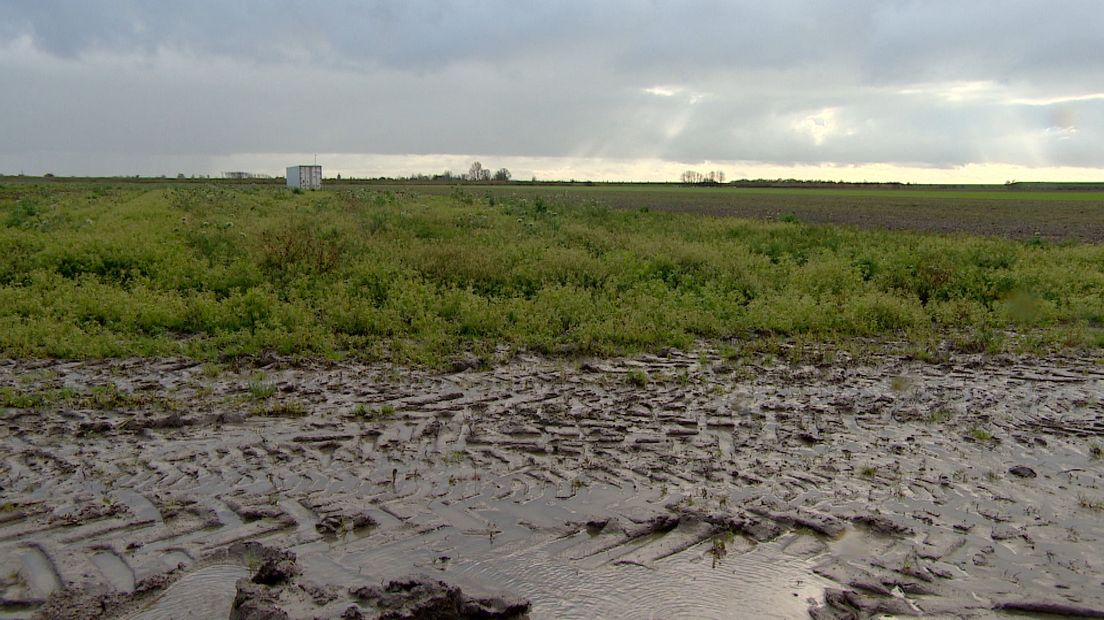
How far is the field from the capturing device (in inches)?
174

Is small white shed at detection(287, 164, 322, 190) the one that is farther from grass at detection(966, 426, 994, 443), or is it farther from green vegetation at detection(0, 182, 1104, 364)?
grass at detection(966, 426, 994, 443)

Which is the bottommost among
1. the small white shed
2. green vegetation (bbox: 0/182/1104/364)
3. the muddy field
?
the muddy field

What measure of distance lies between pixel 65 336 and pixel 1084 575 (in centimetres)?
1079

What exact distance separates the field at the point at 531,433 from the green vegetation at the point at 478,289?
74 millimetres

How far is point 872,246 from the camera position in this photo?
61.3 feet

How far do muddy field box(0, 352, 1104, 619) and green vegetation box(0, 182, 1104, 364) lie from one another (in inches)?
61.8

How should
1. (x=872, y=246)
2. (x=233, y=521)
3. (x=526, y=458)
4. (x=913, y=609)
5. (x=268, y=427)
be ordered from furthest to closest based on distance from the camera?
(x=872, y=246) < (x=268, y=427) < (x=526, y=458) < (x=233, y=521) < (x=913, y=609)

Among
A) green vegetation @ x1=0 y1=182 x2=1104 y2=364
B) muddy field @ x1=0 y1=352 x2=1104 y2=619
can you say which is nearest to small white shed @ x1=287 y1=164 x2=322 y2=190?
green vegetation @ x1=0 y1=182 x2=1104 y2=364

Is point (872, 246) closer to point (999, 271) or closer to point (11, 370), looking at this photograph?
point (999, 271)

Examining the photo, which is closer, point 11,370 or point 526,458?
point 526,458

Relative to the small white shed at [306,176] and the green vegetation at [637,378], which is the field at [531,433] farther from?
the small white shed at [306,176]

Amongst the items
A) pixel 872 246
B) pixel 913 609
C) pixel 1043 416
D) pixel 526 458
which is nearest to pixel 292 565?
pixel 526 458

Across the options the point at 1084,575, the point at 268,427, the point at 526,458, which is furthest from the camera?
the point at 268,427

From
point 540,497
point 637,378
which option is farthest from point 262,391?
point 637,378
